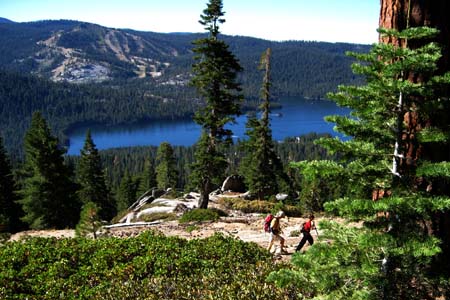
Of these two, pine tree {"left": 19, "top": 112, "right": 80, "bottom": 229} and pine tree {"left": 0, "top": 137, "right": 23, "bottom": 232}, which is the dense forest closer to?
pine tree {"left": 19, "top": 112, "right": 80, "bottom": 229}

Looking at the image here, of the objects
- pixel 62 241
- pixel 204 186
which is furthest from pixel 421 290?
pixel 204 186

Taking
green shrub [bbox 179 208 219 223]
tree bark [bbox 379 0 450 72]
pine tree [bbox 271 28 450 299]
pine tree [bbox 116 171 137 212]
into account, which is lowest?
pine tree [bbox 116 171 137 212]

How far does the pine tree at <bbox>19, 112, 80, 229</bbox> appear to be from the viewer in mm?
33781

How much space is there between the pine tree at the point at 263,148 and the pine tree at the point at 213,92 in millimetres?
7019

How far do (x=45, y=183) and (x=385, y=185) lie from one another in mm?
34053

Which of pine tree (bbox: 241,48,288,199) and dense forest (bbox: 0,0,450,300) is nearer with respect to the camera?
dense forest (bbox: 0,0,450,300)

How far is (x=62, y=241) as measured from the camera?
1348cm

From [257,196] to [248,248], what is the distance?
1225 inches

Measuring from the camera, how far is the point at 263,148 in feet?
130

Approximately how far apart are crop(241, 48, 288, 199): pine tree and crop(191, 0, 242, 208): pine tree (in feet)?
23.0

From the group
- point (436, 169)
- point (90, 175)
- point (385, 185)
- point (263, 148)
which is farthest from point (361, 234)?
point (90, 175)

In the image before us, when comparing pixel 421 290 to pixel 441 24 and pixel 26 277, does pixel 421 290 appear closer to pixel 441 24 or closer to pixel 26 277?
pixel 441 24

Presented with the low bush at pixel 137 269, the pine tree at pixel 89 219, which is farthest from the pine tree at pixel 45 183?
the low bush at pixel 137 269

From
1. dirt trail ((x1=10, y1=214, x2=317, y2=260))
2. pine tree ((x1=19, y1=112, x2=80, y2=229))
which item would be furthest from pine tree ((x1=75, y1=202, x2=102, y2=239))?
pine tree ((x1=19, y1=112, x2=80, y2=229))
